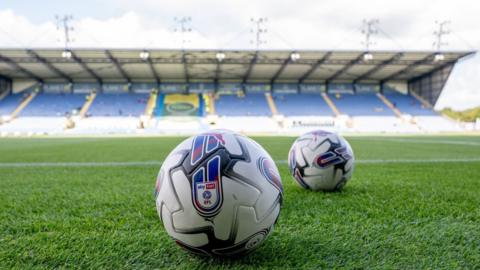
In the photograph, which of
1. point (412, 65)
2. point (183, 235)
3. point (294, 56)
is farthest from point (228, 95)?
point (183, 235)

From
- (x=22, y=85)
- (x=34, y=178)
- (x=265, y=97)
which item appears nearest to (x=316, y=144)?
(x=34, y=178)

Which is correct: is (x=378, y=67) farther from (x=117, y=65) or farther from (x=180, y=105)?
(x=117, y=65)

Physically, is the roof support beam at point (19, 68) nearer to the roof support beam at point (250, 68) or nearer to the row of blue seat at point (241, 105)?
the row of blue seat at point (241, 105)

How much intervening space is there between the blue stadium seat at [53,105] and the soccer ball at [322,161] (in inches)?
1593

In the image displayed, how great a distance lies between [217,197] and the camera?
5.60 ft

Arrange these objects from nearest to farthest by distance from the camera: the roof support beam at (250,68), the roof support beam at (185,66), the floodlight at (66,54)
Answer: the floodlight at (66,54)
the roof support beam at (185,66)
the roof support beam at (250,68)

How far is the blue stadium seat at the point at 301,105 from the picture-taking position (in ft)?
133

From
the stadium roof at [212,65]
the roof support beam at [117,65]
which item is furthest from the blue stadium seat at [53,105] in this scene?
the roof support beam at [117,65]

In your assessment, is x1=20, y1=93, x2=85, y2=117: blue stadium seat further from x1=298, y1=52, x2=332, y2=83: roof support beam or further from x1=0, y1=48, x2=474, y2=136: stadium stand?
x1=298, y1=52, x2=332, y2=83: roof support beam

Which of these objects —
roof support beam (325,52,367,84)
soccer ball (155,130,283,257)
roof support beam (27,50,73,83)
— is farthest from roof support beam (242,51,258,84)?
soccer ball (155,130,283,257)

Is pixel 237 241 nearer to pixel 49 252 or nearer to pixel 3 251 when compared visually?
pixel 49 252

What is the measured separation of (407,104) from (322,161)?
43.8 meters

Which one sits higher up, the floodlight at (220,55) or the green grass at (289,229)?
the floodlight at (220,55)

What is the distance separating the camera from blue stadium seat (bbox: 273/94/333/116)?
4041 centimetres
